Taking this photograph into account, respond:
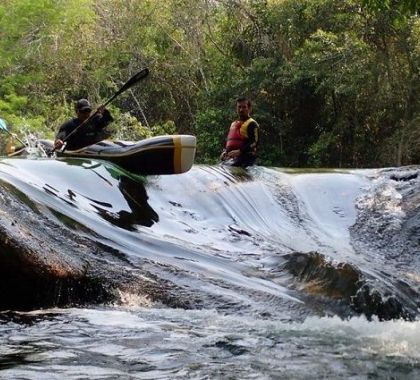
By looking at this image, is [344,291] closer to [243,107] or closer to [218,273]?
[218,273]

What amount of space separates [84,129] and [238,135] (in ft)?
6.40

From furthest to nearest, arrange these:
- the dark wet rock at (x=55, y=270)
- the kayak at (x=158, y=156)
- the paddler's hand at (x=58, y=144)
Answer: the paddler's hand at (x=58, y=144) → the kayak at (x=158, y=156) → the dark wet rock at (x=55, y=270)

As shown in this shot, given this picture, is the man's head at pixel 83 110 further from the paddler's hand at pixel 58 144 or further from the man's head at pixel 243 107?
the man's head at pixel 243 107

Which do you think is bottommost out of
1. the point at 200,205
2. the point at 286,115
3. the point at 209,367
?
the point at 209,367

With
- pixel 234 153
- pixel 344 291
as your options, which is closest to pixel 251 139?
pixel 234 153

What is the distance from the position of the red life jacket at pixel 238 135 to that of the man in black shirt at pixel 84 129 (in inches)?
64.1

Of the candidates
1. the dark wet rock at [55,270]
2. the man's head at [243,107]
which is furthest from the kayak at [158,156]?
the dark wet rock at [55,270]

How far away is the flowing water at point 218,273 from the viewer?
324 cm

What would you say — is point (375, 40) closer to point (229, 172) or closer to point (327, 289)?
point (229, 172)

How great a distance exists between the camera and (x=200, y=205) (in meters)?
6.84

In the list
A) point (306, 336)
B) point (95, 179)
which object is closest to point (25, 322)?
point (306, 336)

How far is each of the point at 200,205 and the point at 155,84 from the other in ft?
44.9

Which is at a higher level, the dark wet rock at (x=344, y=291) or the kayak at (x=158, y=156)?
the kayak at (x=158, y=156)

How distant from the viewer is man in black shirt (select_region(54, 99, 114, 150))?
8.16 metres
